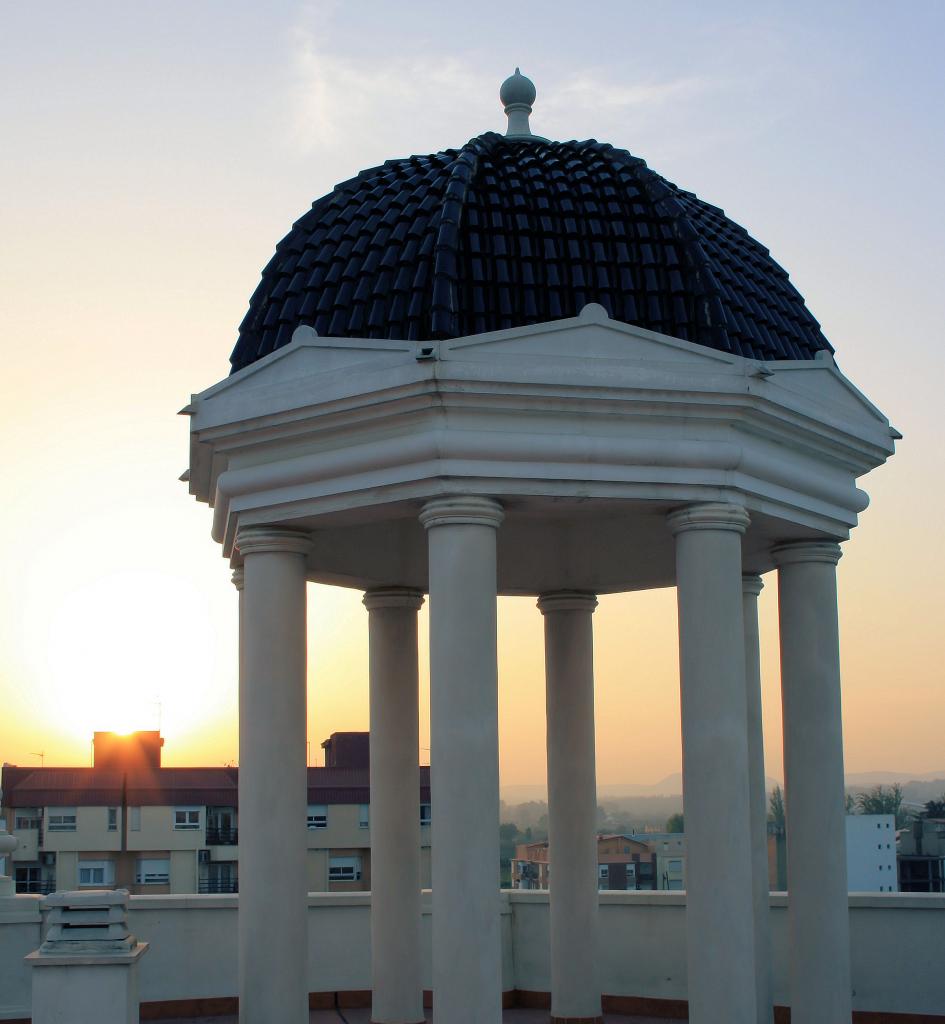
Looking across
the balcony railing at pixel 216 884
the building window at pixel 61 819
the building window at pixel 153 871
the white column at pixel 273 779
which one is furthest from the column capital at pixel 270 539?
the balcony railing at pixel 216 884

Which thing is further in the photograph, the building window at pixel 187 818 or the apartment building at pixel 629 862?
the apartment building at pixel 629 862

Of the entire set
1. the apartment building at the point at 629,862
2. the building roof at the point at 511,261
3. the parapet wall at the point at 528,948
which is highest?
the building roof at the point at 511,261

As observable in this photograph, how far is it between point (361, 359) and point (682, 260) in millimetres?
5179

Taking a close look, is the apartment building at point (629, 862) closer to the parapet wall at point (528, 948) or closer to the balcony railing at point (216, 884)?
the balcony railing at point (216, 884)

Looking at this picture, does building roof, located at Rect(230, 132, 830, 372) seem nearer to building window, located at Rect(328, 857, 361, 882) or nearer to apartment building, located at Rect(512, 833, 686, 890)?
building window, located at Rect(328, 857, 361, 882)

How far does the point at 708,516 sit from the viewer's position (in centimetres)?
2162

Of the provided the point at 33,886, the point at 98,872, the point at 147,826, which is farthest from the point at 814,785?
the point at 33,886

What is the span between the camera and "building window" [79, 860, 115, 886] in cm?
8431

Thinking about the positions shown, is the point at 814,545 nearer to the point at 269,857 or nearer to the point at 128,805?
the point at 269,857

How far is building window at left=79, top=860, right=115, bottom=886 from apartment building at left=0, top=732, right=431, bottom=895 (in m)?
0.05

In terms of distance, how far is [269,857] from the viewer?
22.5m

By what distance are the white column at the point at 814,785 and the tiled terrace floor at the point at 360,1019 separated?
5.04 m

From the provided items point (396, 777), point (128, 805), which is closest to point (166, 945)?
point (396, 777)

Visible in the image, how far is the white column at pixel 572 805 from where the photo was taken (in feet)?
90.3
